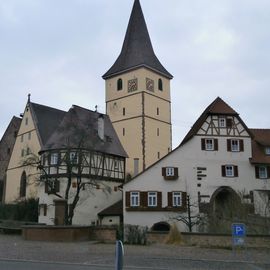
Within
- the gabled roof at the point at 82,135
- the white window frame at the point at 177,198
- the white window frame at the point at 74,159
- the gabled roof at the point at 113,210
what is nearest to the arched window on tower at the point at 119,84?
the gabled roof at the point at 82,135

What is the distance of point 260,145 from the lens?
45375 millimetres

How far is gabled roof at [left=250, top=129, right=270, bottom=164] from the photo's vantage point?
4341 centimetres

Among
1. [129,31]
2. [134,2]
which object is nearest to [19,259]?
[129,31]

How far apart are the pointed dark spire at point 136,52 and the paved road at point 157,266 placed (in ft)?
165

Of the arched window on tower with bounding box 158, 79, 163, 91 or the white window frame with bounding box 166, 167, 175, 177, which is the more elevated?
the arched window on tower with bounding box 158, 79, 163, 91

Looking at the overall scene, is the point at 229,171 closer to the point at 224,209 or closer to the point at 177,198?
the point at 177,198

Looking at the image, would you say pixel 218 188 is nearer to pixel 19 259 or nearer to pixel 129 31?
pixel 19 259

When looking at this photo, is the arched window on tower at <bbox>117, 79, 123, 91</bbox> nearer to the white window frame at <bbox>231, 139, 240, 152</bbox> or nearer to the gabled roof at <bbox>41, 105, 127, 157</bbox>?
the gabled roof at <bbox>41, 105, 127, 157</bbox>

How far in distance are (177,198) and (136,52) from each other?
99.5 ft

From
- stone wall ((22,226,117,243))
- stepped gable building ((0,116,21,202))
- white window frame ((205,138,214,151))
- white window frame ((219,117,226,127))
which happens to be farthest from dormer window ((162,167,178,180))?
stepped gable building ((0,116,21,202))

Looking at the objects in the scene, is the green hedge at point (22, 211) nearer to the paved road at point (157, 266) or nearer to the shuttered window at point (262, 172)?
the shuttered window at point (262, 172)

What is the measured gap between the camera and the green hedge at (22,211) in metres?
46.9

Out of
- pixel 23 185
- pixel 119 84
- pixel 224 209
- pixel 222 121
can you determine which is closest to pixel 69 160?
pixel 224 209

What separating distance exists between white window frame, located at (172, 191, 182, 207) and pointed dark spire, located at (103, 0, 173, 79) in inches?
1050
